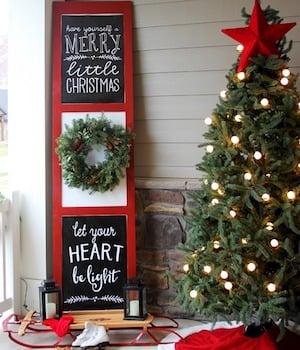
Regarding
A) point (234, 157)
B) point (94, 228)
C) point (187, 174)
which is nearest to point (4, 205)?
point (94, 228)

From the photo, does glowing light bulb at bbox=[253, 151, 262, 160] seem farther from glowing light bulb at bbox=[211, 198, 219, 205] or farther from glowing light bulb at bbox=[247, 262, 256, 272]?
glowing light bulb at bbox=[247, 262, 256, 272]

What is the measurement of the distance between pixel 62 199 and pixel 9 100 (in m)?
0.76

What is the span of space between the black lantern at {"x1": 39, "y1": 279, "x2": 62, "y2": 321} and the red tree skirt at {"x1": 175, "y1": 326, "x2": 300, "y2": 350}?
79cm

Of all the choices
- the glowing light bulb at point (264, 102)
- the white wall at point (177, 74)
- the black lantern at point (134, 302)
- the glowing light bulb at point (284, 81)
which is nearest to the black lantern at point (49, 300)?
the black lantern at point (134, 302)

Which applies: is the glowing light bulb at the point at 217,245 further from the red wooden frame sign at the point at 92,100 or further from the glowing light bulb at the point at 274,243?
the red wooden frame sign at the point at 92,100

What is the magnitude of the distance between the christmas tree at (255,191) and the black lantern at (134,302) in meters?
0.51

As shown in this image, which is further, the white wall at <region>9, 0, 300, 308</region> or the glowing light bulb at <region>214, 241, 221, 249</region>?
the white wall at <region>9, 0, 300, 308</region>

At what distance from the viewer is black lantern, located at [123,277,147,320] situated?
8.96 ft

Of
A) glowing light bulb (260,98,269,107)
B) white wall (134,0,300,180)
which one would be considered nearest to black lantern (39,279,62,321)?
white wall (134,0,300,180)

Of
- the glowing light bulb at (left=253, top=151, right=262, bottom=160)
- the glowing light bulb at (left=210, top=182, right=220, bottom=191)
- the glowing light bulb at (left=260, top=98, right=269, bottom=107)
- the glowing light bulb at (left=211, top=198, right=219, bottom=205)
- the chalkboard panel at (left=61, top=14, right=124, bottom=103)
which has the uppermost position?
the chalkboard panel at (left=61, top=14, right=124, bottom=103)

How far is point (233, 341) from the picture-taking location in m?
2.31

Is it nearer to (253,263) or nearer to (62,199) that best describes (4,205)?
(62,199)

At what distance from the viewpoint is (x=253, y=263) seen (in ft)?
7.14

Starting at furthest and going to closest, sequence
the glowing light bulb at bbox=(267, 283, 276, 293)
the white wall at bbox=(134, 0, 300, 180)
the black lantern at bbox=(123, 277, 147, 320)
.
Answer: the white wall at bbox=(134, 0, 300, 180)
the black lantern at bbox=(123, 277, 147, 320)
the glowing light bulb at bbox=(267, 283, 276, 293)
